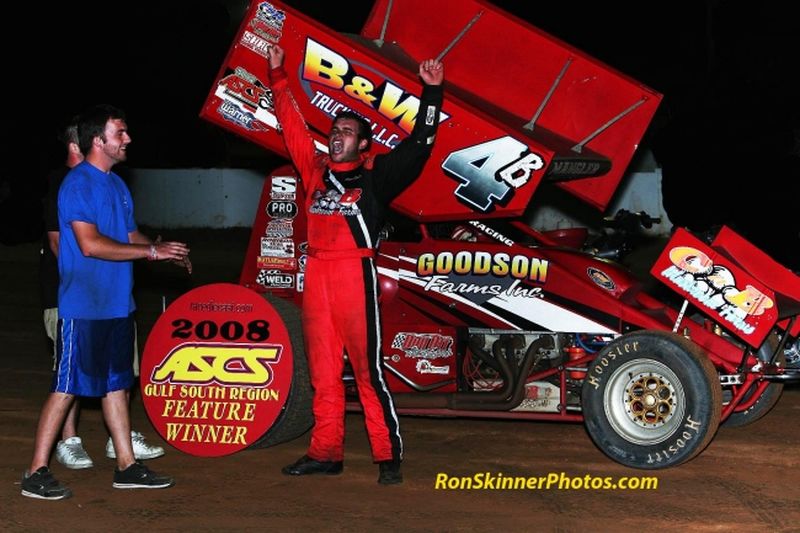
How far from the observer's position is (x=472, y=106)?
7.37 metres

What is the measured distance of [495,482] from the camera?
6.57 metres

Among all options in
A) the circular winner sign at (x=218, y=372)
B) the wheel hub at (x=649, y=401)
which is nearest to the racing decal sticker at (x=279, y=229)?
the circular winner sign at (x=218, y=372)

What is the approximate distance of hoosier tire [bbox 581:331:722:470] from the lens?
258 inches

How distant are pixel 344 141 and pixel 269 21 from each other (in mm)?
1047

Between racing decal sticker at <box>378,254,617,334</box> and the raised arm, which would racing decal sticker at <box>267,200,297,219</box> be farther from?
the raised arm

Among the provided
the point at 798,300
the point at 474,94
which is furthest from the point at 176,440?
the point at 798,300

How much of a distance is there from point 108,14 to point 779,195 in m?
14.3

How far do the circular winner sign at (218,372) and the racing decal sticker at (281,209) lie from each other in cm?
62

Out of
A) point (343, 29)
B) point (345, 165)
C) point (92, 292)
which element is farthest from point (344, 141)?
point (343, 29)

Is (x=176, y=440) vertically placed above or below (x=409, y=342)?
below

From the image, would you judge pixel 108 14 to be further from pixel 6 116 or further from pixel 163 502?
pixel 163 502

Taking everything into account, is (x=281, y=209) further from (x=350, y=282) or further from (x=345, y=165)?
(x=350, y=282)

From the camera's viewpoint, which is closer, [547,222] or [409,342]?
[409,342]

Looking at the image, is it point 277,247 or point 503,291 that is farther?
point 277,247
